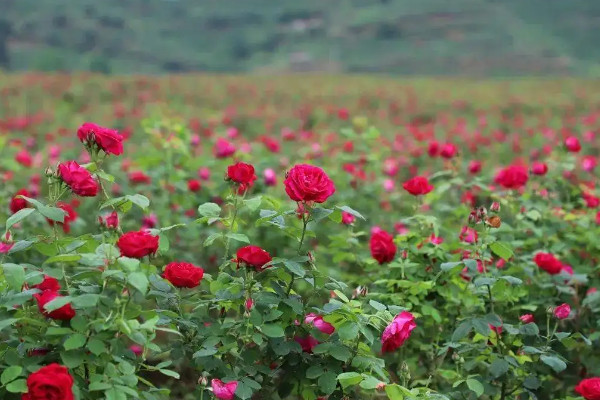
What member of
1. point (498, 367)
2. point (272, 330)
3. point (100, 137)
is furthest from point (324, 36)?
point (272, 330)

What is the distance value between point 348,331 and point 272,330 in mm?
162

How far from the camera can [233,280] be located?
171 cm

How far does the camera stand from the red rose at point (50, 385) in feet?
3.96

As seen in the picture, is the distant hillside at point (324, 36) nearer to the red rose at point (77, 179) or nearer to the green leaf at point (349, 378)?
the red rose at point (77, 179)

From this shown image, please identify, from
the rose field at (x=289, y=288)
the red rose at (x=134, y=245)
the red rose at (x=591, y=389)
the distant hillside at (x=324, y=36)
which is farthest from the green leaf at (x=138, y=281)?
the distant hillside at (x=324, y=36)

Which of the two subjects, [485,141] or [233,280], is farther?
[485,141]

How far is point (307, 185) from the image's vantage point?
1.53 m

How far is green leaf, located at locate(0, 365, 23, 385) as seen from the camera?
1.29 meters

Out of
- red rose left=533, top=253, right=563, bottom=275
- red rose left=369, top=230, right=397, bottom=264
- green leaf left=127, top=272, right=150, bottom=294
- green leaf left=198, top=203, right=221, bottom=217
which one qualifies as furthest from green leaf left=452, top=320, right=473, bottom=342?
green leaf left=127, top=272, right=150, bottom=294

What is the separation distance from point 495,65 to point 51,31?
2703cm

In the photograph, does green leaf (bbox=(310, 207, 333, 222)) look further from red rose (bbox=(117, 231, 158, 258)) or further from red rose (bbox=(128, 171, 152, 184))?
red rose (bbox=(128, 171, 152, 184))

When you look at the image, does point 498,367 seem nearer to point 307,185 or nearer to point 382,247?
point 382,247

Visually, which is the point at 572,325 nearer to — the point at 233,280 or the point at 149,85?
the point at 233,280

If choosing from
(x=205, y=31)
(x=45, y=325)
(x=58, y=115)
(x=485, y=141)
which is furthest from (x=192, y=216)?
(x=205, y=31)
